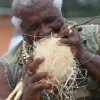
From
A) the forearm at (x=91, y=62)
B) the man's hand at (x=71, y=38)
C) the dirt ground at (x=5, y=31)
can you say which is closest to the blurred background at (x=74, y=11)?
the dirt ground at (x=5, y=31)

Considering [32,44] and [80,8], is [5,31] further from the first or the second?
[32,44]

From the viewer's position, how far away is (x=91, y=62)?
4539 mm

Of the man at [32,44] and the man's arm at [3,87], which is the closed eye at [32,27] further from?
the man's arm at [3,87]

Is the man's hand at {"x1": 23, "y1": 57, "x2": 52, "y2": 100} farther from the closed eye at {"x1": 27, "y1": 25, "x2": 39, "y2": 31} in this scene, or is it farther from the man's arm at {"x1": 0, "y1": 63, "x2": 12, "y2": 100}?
the man's arm at {"x1": 0, "y1": 63, "x2": 12, "y2": 100}

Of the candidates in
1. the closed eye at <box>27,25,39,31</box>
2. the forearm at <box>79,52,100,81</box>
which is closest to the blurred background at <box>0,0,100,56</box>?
the closed eye at <box>27,25,39,31</box>

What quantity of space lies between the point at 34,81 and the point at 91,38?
91cm

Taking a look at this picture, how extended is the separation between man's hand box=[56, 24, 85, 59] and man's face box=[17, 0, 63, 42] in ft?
0.86

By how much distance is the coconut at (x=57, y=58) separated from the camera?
449 centimetres

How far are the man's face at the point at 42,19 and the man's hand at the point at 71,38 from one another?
0.26 meters

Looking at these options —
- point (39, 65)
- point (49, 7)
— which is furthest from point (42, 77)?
point (49, 7)

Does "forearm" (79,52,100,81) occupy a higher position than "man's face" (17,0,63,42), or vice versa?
"man's face" (17,0,63,42)

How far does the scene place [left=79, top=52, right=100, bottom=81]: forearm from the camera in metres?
4.51

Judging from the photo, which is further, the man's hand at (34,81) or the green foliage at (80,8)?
the green foliage at (80,8)

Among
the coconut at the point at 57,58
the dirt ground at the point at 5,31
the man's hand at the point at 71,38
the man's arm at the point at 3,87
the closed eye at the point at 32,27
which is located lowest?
the dirt ground at the point at 5,31
